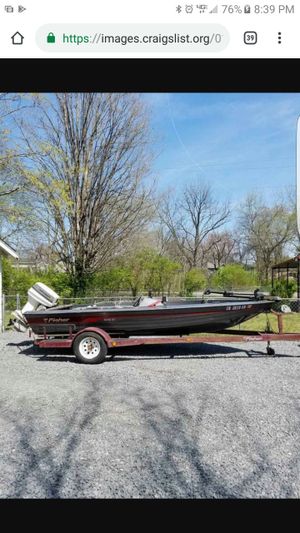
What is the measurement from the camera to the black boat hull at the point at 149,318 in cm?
586

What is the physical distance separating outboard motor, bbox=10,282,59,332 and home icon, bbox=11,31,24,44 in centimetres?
499

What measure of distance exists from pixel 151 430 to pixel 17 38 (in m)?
3.44

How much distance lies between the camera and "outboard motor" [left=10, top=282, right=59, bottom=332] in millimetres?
6574

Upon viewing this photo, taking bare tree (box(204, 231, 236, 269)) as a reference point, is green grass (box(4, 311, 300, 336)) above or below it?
below

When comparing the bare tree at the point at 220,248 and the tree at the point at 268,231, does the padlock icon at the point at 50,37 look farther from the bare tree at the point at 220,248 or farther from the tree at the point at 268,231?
the bare tree at the point at 220,248

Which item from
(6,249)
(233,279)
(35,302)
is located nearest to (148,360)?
(35,302)

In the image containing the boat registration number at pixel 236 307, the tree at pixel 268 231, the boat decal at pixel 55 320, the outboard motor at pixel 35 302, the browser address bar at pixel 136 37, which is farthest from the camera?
the tree at pixel 268 231

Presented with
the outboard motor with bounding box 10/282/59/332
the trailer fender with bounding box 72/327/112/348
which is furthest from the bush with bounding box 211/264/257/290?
the trailer fender with bounding box 72/327/112/348

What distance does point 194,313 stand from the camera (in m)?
5.88

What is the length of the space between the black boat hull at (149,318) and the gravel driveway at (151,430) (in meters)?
0.67

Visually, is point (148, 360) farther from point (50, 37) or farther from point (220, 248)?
point (220, 248)

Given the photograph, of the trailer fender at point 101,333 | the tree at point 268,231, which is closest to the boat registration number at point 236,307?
the trailer fender at point 101,333

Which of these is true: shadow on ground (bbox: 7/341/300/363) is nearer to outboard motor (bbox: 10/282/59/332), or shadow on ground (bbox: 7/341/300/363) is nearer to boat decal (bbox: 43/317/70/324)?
outboard motor (bbox: 10/282/59/332)

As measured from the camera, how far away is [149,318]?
5.93 meters
